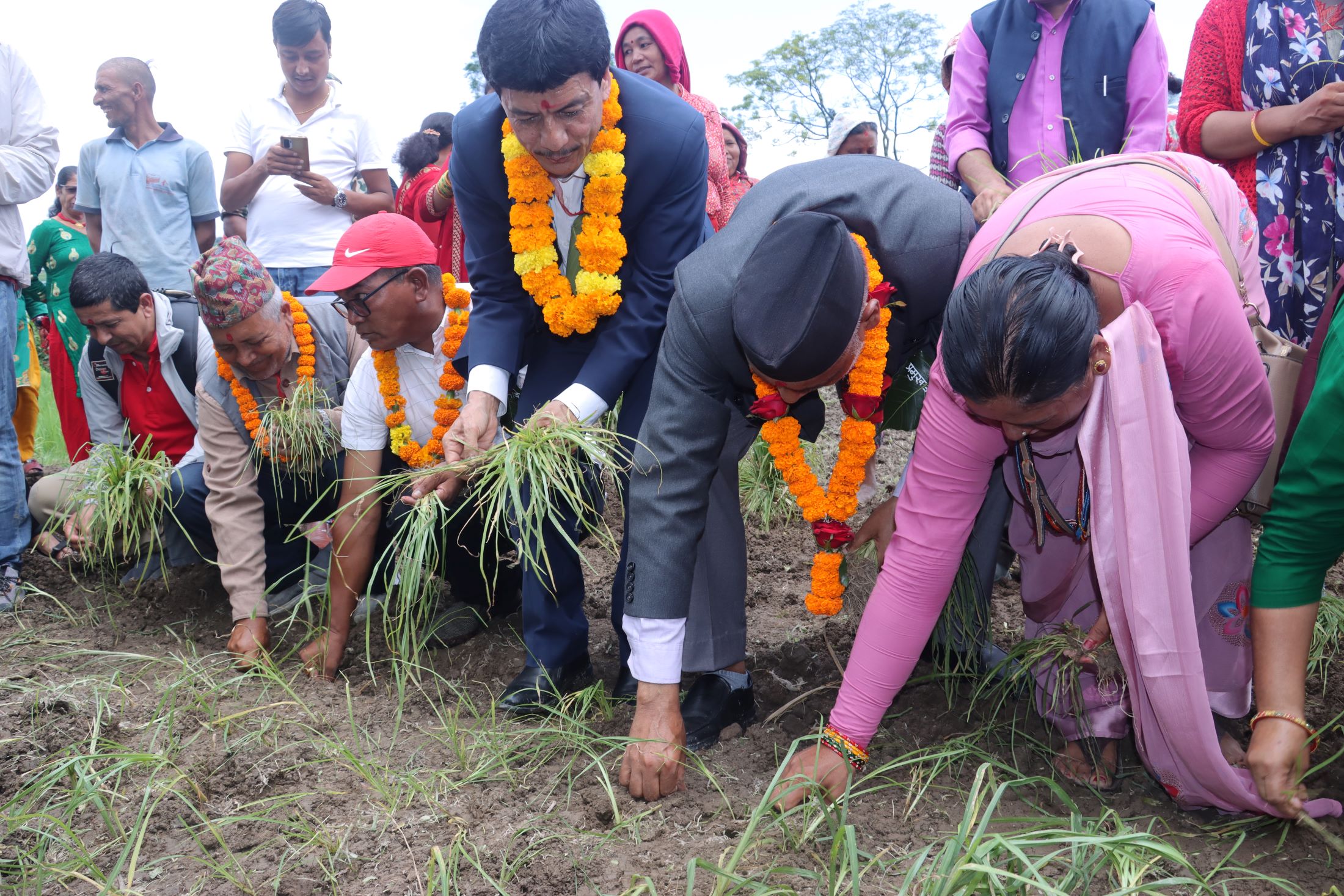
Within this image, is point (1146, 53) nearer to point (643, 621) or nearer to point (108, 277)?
point (643, 621)

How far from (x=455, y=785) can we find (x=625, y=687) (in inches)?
25.5

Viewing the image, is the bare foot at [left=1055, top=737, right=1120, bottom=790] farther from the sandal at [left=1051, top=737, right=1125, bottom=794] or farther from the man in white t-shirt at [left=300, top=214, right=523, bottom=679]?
the man in white t-shirt at [left=300, top=214, right=523, bottom=679]

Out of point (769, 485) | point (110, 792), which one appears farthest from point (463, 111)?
point (769, 485)

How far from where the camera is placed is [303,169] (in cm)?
433

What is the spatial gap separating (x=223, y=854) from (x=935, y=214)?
212 cm

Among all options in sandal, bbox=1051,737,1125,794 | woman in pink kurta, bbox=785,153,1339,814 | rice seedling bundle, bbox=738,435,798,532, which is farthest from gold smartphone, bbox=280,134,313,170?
sandal, bbox=1051,737,1125,794

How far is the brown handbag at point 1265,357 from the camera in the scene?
86.1 inches

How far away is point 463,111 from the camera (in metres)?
2.83

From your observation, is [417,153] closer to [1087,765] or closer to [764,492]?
[764,492]

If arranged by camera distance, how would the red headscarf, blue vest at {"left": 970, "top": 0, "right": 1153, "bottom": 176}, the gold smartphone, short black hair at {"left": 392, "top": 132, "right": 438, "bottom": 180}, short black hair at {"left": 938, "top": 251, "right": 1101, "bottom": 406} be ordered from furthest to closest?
short black hair at {"left": 392, "top": 132, "right": 438, "bottom": 180} < the red headscarf < the gold smartphone < blue vest at {"left": 970, "top": 0, "right": 1153, "bottom": 176} < short black hair at {"left": 938, "top": 251, "right": 1101, "bottom": 406}

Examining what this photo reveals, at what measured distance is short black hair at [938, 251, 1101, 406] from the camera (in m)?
1.70

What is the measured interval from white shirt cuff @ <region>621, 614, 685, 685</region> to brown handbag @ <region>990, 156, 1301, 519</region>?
1163 millimetres

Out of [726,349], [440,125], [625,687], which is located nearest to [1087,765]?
[625,687]

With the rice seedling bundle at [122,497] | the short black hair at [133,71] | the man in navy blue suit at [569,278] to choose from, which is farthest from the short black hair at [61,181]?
the man in navy blue suit at [569,278]
